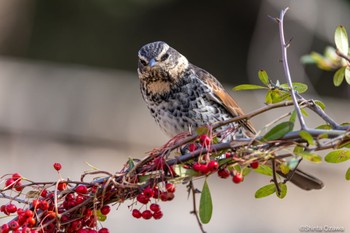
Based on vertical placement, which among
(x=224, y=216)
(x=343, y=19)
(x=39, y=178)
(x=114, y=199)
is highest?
(x=343, y=19)

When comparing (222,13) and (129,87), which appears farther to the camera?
(222,13)

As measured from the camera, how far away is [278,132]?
1559 millimetres

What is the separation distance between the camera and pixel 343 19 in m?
7.38

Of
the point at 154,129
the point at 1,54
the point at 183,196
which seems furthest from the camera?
the point at 1,54

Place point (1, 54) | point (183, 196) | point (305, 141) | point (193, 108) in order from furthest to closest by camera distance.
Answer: point (1, 54), point (183, 196), point (193, 108), point (305, 141)

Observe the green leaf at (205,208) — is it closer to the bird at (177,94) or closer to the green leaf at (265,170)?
the green leaf at (265,170)

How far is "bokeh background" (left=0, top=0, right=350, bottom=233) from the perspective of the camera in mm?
5988

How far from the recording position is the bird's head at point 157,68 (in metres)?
3.29

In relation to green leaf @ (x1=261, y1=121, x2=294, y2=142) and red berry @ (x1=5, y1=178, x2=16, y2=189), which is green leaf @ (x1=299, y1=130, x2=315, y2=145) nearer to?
green leaf @ (x1=261, y1=121, x2=294, y2=142)

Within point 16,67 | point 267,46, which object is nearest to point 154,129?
point 267,46

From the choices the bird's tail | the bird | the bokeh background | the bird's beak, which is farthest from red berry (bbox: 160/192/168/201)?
the bokeh background

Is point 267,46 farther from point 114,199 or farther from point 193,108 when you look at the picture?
point 114,199

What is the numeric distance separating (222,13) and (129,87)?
11.5 ft

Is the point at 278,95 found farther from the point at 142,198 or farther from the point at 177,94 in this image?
the point at 177,94
